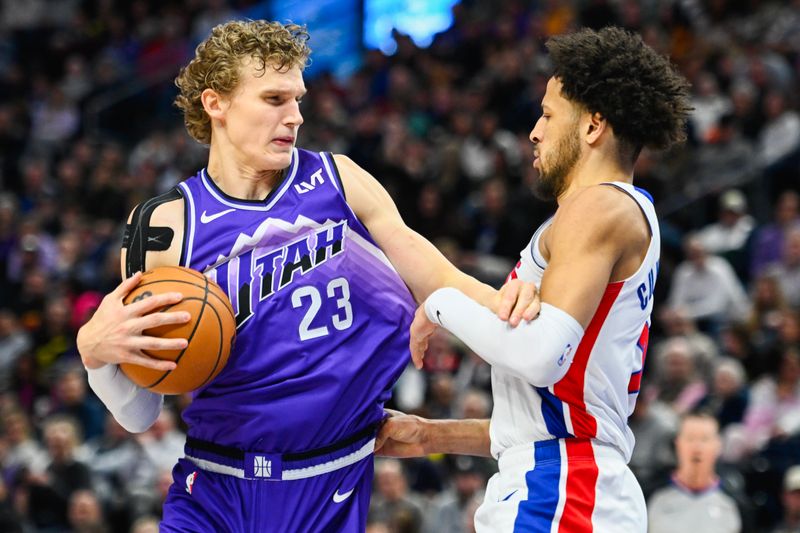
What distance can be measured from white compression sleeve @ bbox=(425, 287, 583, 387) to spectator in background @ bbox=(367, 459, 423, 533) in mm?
4987

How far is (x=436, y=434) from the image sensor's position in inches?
183

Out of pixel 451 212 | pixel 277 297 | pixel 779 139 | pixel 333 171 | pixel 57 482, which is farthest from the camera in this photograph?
pixel 451 212

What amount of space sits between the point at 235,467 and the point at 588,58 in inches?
74.0

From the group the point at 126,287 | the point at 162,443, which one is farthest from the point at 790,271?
the point at 126,287

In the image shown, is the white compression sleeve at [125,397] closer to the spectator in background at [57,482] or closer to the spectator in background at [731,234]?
the spectator in background at [57,482]

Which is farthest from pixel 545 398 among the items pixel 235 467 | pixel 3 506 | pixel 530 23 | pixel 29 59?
pixel 29 59

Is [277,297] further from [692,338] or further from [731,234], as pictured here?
[731,234]

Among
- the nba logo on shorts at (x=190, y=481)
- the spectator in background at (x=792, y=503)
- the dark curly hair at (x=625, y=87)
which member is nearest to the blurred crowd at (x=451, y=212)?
the spectator in background at (x=792, y=503)

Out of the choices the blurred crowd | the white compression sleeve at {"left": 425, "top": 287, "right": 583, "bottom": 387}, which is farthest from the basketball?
the blurred crowd

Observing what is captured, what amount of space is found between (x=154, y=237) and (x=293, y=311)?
56 cm

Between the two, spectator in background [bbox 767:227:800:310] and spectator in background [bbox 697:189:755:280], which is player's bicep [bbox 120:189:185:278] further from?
spectator in background [bbox 697:189:755:280]

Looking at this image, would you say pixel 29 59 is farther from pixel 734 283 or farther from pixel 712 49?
pixel 734 283

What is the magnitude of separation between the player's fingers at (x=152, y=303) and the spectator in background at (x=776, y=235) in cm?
793

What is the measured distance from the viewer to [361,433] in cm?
455
